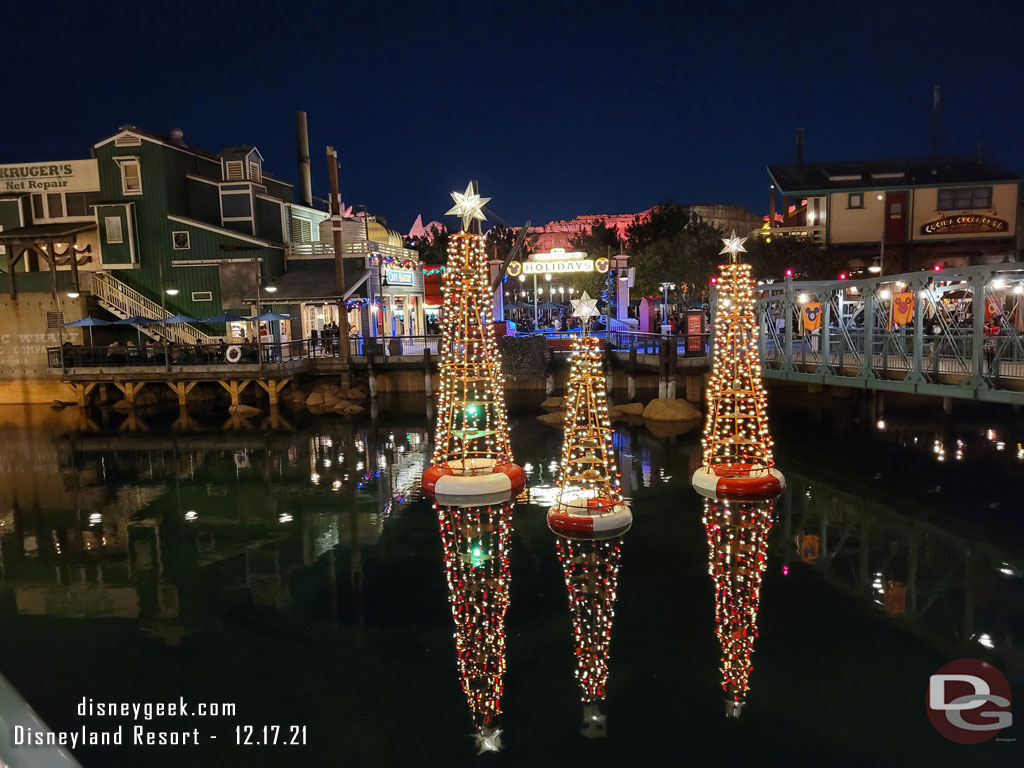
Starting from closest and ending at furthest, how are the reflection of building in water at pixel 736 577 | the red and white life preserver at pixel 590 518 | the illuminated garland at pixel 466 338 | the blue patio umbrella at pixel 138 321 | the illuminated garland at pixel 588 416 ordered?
the reflection of building in water at pixel 736 577
the illuminated garland at pixel 588 416
the red and white life preserver at pixel 590 518
the illuminated garland at pixel 466 338
the blue patio umbrella at pixel 138 321

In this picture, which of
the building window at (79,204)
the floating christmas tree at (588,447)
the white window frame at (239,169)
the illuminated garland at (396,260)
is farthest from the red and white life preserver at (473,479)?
the building window at (79,204)

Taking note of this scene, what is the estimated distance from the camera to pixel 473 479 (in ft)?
54.5

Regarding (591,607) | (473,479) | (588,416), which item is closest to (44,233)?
(473,479)

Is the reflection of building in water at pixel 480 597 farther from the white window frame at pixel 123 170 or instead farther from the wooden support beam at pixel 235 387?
the white window frame at pixel 123 170

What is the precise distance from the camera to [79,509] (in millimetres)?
17656

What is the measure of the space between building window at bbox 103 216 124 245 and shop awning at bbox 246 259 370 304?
681 cm

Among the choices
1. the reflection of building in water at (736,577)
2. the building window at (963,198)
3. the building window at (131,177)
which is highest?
the building window at (131,177)

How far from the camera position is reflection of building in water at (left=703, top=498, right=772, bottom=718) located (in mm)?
9273

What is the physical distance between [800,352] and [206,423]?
75.5ft

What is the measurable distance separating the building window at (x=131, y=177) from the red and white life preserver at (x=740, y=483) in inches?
1189

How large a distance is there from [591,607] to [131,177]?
32564mm

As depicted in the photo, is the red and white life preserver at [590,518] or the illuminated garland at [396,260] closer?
the red and white life preserver at [590,518]

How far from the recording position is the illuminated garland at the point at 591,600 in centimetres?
934

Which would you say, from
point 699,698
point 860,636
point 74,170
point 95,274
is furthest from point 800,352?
point 74,170
